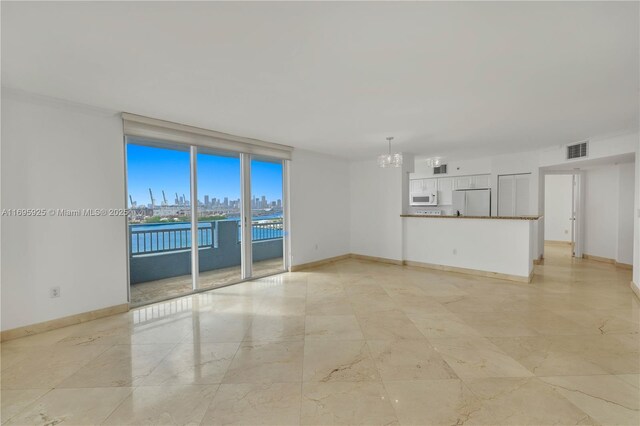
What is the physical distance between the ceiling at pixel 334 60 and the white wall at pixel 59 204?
1.08 ft

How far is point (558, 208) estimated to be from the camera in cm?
804

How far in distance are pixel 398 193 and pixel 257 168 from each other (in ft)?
9.84

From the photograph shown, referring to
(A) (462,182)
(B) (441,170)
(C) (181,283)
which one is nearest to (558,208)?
(A) (462,182)

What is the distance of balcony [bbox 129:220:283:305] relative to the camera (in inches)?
182

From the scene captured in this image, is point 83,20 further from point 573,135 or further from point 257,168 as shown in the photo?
point 573,135

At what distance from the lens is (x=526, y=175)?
19.4ft

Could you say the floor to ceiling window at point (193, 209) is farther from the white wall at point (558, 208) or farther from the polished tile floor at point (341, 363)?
the white wall at point (558, 208)

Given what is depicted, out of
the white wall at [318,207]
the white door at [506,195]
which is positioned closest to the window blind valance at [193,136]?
the white wall at [318,207]

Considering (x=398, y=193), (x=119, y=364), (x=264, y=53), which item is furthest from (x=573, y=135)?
(x=119, y=364)

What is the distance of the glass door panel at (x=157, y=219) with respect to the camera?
3998mm

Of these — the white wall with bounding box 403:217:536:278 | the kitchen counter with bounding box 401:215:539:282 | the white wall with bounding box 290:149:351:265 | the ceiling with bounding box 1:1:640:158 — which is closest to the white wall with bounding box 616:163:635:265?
the kitchen counter with bounding box 401:215:539:282

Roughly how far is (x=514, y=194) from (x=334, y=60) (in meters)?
5.86

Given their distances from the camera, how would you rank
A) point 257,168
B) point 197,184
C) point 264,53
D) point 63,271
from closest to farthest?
1. point 264,53
2. point 63,271
3. point 197,184
4. point 257,168

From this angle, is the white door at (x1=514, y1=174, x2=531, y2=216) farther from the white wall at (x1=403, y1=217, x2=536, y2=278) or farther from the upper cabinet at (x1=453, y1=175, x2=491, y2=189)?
the white wall at (x1=403, y1=217, x2=536, y2=278)
